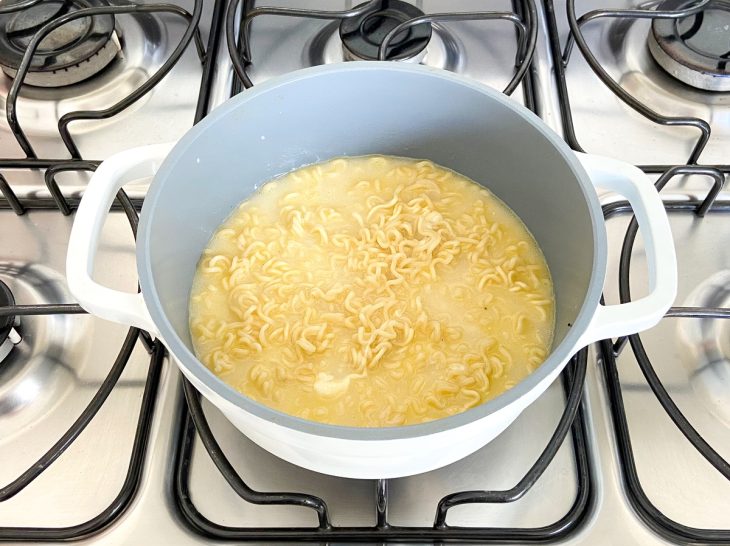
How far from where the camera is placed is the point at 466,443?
2.62 feet

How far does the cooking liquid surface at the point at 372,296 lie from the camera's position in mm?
960

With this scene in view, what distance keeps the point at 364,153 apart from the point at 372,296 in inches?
10.8

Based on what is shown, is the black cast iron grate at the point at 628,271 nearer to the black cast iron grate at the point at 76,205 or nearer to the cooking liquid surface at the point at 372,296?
the cooking liquid surface at the point at 372,296

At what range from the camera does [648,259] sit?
84 cm

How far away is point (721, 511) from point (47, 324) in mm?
1013

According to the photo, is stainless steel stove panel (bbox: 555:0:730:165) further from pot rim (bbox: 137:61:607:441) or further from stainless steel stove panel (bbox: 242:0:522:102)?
pot rim (bbox: 137:61:607:441)

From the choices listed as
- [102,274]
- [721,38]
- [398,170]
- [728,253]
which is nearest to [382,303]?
[398,170]

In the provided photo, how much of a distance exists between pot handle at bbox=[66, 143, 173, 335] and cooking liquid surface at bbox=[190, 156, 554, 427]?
0.21 metres

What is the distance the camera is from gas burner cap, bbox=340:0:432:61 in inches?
51.2

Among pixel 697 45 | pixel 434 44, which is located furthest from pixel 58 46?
pixel 697 45

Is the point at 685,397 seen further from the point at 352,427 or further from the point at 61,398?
the point at 61,398

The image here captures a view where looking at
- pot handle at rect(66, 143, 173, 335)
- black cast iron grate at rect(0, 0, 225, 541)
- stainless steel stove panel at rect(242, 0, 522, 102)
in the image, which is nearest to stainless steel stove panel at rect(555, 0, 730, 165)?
stainless steel stove panel at rect(242, 0, 522, 102)

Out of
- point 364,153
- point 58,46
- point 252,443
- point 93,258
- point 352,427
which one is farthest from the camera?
point 58,46

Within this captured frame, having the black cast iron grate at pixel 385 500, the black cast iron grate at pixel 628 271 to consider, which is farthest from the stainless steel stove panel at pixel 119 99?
the black cast iron grate at pixel 628 271
